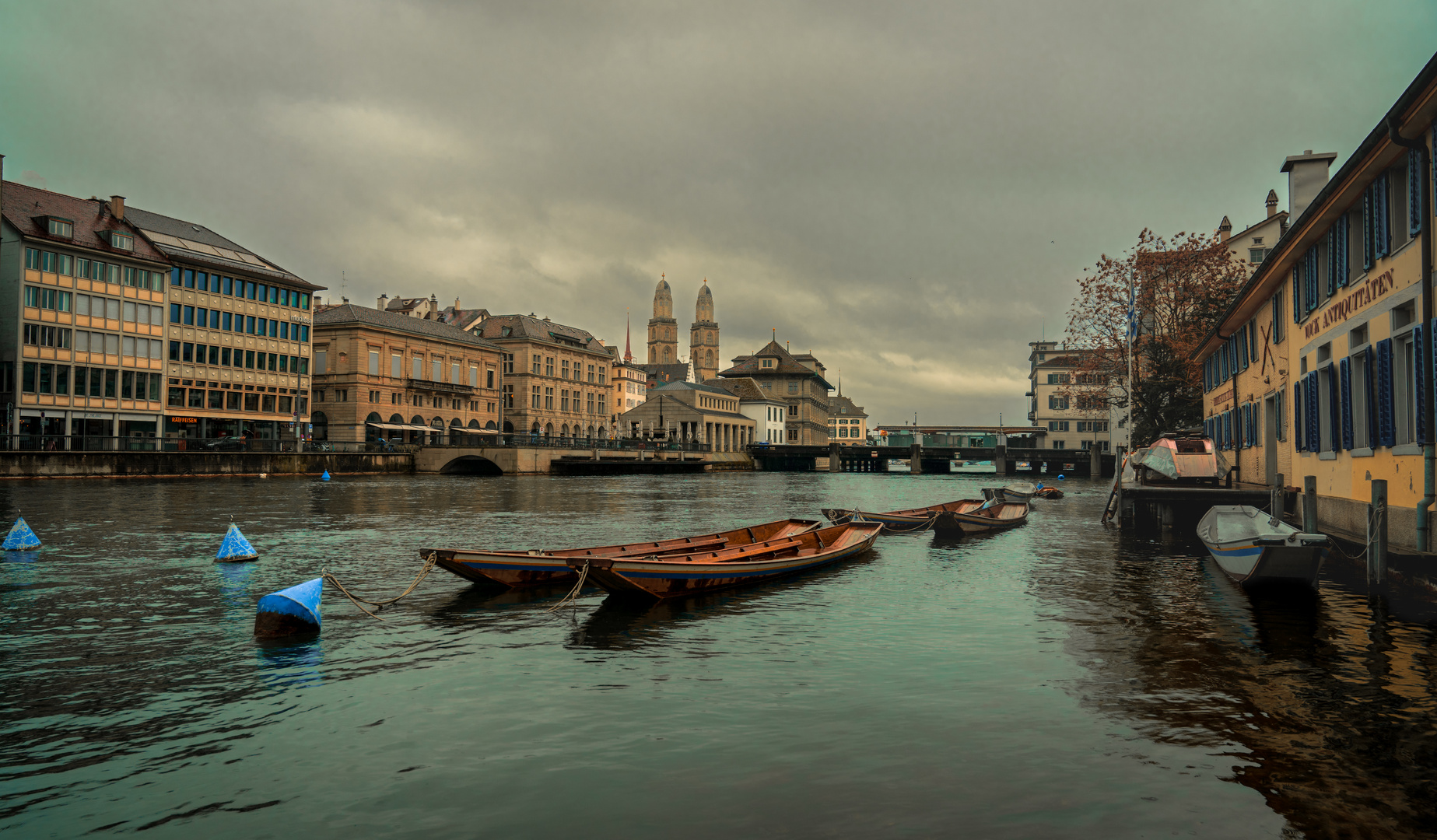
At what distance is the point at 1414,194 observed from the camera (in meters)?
15.7

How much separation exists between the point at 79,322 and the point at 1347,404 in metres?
73.6

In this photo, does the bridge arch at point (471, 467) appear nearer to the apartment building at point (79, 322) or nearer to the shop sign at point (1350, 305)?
the apartment building at point (79, 322)

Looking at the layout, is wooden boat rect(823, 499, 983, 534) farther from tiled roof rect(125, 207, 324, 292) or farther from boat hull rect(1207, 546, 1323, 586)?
tiled roof rect(125, 207, 324, 292)

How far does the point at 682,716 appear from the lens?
406 inches

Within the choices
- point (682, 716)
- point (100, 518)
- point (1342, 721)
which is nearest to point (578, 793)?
point (682, 716)

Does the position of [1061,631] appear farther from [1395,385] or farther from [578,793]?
[578,793]

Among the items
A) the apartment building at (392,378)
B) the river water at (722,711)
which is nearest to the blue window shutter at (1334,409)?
the river water at (722,711)

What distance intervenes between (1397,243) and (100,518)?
3826 centimetres

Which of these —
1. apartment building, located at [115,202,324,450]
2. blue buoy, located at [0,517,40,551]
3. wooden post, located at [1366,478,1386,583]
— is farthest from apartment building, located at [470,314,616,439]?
wooden post, located at [1366,478,1386,583]

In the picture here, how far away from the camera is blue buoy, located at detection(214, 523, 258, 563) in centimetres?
2279

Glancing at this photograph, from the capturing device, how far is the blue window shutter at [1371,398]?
18000 millimetres

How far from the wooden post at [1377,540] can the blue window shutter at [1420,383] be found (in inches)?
42.2

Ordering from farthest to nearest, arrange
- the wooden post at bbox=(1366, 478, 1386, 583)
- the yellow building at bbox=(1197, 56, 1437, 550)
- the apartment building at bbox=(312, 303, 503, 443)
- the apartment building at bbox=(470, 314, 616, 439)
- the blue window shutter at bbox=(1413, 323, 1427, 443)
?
1. the apartment building at bbox=(470, 314, 616, 439)
2. the apartment building at bbox=(312, 303, 503, 443)
3. the wooden post at bbox=(1366, 478, 1386, 583)
4. the yellow building at bbox=(1197, 56, 1437, 550)
5. the blue window shutter at bbox=(1413, 323, 1427, 443)

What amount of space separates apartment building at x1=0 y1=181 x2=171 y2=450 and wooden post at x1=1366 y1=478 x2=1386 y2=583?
6276 centimetres
